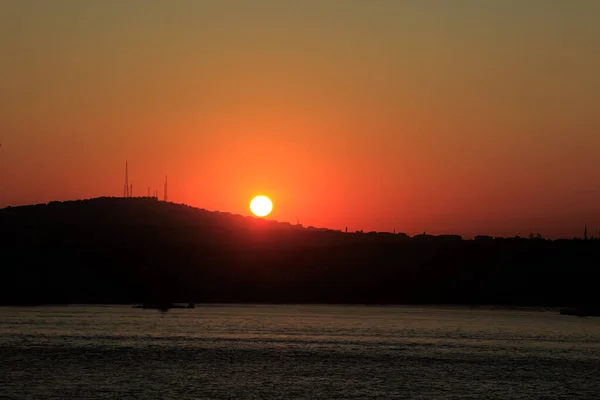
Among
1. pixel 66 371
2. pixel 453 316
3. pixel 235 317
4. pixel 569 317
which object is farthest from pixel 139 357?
pixel 569 317

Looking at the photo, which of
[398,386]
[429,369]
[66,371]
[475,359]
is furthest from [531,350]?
[66,371]

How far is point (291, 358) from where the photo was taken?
309 feet

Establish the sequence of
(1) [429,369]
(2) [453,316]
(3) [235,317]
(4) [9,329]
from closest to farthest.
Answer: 1. (1) [429,369]
2. (4) [9,329]
3. (3) [235,317]
4. (2) [453,316]

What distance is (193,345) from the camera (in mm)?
106562

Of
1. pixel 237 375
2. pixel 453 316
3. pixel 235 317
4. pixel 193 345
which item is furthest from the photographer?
pixel 453 316

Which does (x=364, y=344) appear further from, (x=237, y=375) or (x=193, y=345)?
(x=237, y=375)

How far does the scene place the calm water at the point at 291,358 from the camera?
72188 millimetres

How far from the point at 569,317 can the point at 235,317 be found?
201ft

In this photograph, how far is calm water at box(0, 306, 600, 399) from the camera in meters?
72.2

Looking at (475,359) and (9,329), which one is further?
(9,329)

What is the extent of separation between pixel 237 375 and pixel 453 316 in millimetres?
101076

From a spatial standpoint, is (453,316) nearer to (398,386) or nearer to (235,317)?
(235,317)

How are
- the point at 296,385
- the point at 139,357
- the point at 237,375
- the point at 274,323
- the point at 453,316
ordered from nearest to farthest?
the point at 296,385 → the point at 237,375 → the point at 139,357 → the point at 274,323 → the point at 453,316

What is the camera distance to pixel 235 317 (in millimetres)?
162000
